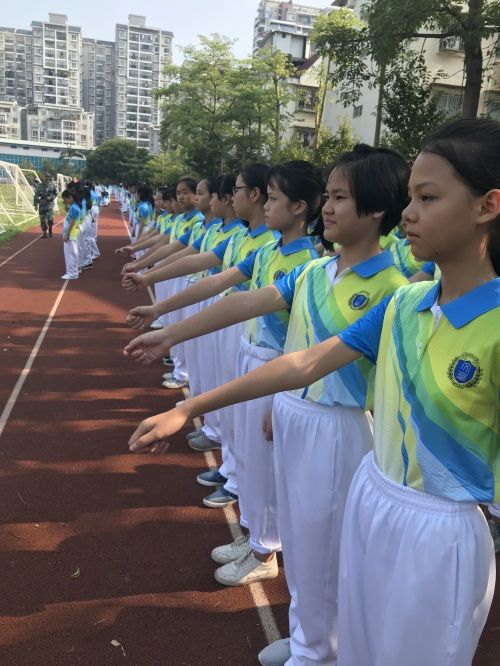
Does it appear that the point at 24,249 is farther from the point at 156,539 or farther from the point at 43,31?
the point at 43,31

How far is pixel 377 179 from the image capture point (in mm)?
1844

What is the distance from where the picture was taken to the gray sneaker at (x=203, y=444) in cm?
424

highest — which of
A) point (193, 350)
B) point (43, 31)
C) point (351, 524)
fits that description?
point (43, 31)

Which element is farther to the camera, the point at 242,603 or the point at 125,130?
the point at 125,130

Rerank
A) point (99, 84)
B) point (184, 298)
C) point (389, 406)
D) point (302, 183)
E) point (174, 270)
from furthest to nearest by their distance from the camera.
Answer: point (99, 84)
point (174, 270)
point (302, 183)
point (184, 298)
point (389, 406)

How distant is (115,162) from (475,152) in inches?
2924

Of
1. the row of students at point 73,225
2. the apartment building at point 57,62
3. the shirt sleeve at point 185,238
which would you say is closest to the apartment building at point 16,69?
the apartment building at point 57,62

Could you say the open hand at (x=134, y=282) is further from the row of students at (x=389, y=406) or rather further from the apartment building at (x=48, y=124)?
the apartment building at (x=48, y=124)

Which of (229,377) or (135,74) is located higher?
(135,74)

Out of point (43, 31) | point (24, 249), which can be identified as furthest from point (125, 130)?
point (24, 249)

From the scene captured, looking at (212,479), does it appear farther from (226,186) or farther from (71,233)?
(71,233)

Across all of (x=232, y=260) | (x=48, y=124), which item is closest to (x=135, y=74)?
(x=48, y=124)

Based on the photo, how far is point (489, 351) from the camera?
1.22 meters

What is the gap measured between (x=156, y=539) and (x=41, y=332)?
499 cm
